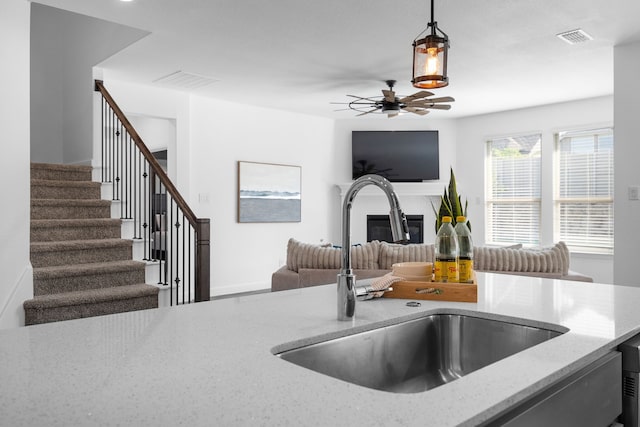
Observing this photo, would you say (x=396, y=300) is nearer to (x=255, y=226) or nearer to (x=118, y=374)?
(x=118, y=374)

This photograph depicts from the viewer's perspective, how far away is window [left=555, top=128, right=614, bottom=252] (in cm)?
662

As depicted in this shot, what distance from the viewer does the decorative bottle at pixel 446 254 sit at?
1604 mm

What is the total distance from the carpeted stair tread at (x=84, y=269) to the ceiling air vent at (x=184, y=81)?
2.44 m

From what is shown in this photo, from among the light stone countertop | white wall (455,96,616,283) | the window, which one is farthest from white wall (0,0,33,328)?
the window

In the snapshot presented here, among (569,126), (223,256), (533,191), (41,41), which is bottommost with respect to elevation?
(223,256)

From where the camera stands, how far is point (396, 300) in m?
1.57

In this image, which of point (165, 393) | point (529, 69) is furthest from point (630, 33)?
point (165, 393)

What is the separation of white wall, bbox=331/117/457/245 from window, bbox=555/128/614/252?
5.59 feet

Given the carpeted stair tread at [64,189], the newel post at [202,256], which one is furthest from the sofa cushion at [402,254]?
the carpeted stair tread at [64,189]

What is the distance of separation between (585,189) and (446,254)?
20.1ft

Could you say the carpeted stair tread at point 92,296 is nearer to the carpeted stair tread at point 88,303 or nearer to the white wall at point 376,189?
the carpeted stair tread at point 88,303

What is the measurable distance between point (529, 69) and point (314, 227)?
153 inches

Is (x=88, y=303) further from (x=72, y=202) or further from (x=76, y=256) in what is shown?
(x=72, y=202)

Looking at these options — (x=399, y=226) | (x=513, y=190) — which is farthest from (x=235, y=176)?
(x=399, y=226)
